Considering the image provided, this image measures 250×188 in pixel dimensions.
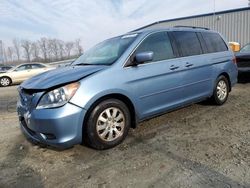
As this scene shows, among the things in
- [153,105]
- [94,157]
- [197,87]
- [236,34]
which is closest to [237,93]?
[197,87]

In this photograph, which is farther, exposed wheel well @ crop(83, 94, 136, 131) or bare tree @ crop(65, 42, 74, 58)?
bare tree @ crop(65, 42, 74, 58)

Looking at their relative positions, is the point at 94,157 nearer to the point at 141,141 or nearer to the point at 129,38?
the point at 141,141

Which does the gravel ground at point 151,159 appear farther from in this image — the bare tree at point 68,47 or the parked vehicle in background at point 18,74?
the bare tree at point 68,47

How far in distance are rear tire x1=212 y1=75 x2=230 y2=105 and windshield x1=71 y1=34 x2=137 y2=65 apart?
2.45 metres

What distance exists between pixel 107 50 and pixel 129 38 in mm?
475

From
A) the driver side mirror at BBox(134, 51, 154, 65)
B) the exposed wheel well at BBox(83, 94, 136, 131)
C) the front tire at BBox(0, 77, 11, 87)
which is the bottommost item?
the front tire at BBox(0, 77, 11, 87)

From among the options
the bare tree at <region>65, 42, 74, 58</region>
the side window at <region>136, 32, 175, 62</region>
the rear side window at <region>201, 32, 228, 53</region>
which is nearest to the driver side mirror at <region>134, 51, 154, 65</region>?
the side window at <region>136, 32, 175, 62</region>

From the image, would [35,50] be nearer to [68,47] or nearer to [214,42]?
[68,47]

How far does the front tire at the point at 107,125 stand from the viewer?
385 centimetres

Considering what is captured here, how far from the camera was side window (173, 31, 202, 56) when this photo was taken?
5238mm

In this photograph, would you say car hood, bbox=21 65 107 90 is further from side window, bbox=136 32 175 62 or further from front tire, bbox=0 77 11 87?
front tire, bbox=0 77 11 87

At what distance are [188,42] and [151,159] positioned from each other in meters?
Answer: 2.76

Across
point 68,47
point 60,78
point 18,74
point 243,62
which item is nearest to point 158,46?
point 60,78

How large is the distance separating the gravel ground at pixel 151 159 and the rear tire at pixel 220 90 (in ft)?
2.89
